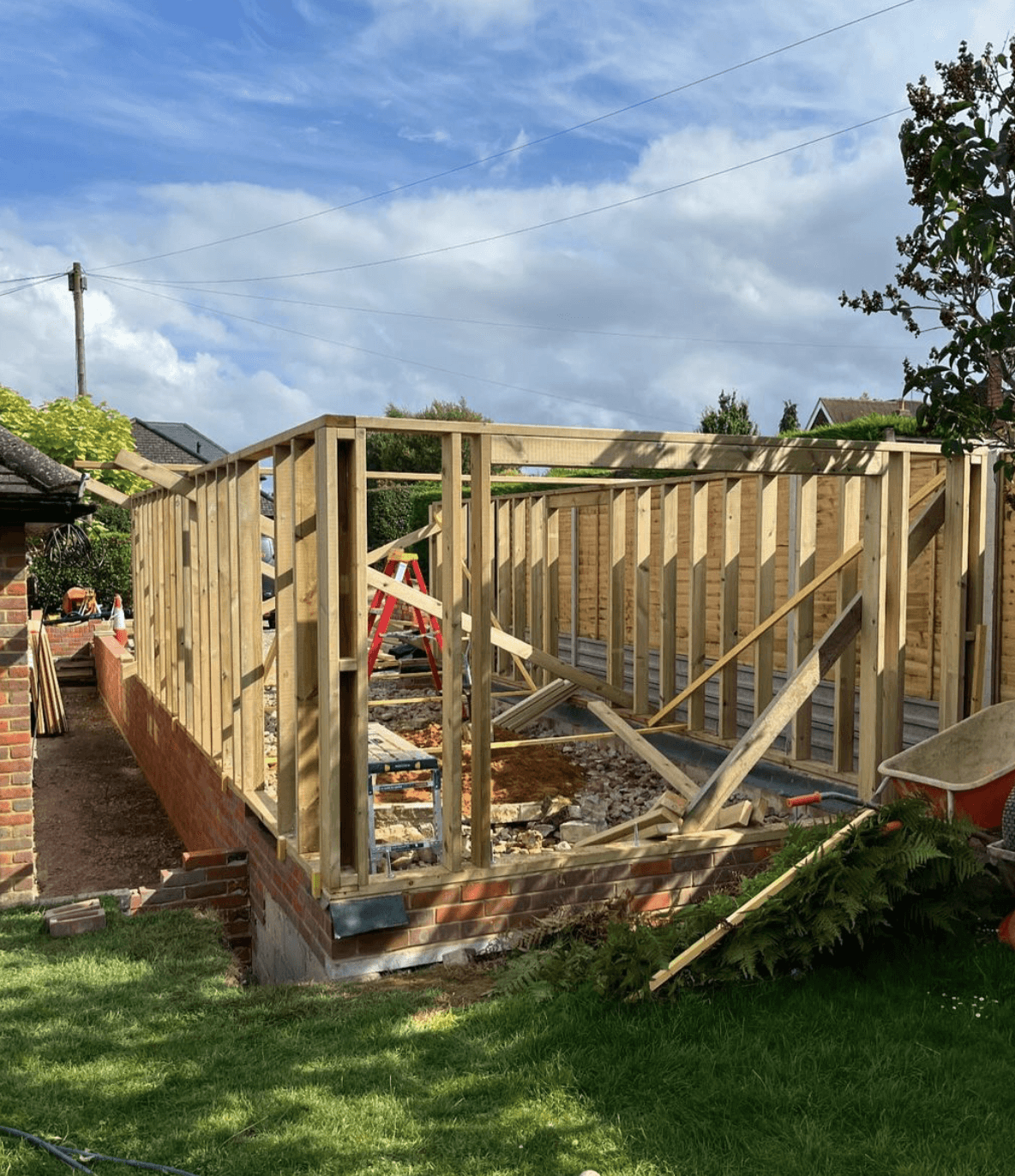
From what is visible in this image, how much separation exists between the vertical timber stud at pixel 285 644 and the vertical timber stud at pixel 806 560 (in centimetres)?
387

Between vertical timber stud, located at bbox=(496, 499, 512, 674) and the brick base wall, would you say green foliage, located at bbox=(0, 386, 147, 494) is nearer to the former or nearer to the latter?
vertical timber stud, located at bbox=(496, 499, 512, 674)

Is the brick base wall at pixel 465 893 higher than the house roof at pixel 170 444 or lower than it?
lower

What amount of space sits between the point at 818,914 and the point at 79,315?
3302 cm

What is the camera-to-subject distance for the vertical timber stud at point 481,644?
5.13 m

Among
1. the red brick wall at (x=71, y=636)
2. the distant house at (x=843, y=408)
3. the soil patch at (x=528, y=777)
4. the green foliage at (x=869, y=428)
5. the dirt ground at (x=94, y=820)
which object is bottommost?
the dirt ground at (x=94, y=820)

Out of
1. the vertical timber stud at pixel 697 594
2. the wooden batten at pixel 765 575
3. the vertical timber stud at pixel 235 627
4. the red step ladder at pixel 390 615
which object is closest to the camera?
the vertical timber stud at pixel 235 627

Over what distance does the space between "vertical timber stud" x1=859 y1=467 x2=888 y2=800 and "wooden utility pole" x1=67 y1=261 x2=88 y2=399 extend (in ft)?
96.4

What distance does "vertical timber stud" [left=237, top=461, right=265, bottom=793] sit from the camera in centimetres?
661

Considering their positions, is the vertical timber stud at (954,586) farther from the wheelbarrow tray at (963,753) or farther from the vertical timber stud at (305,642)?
the vertical timber stud at (305,642)

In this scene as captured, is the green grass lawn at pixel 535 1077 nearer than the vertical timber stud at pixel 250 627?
Yes

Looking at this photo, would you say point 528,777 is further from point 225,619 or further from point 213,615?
point 225,619

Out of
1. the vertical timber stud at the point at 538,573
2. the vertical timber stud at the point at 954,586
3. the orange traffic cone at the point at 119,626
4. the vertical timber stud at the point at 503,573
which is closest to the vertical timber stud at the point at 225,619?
the vertical timber stud at the point at 954,586

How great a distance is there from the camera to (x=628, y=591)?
39.9ft

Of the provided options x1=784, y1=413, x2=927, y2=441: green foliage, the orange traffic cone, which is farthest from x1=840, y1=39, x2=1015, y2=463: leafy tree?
the orange traffic cone
